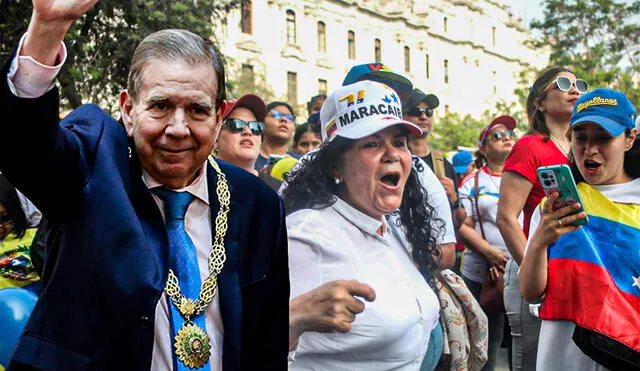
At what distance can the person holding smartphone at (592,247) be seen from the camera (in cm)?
306

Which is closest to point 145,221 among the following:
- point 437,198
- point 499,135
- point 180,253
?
point 180,253

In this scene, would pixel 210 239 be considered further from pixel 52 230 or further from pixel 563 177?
pixel 563 177

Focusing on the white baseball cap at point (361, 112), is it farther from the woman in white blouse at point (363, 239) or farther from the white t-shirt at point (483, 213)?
the white t-shirt at point (483, 213)

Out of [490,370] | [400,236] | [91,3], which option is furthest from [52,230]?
[490,370]

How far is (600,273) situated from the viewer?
10.3 ft

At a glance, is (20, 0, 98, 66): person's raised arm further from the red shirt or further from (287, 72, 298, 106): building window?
(287, 72, 298, 106): building window

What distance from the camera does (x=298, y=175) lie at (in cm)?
300

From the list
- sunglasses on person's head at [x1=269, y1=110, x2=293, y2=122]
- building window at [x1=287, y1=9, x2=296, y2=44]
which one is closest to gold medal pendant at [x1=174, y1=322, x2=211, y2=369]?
sunglasses on person's head at [x1=269, y1=110, x2=293, y2=122]

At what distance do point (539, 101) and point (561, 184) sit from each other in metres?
1.52

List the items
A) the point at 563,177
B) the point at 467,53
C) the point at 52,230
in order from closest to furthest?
the point at 52,230
the point at 563,177
the point at 467,53

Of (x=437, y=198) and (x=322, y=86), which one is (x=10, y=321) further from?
(x=322, y=86)

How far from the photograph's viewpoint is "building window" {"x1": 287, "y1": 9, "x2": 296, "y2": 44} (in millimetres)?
38625

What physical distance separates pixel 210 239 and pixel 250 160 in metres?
2.59

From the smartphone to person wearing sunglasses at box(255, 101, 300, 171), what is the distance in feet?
10.8
